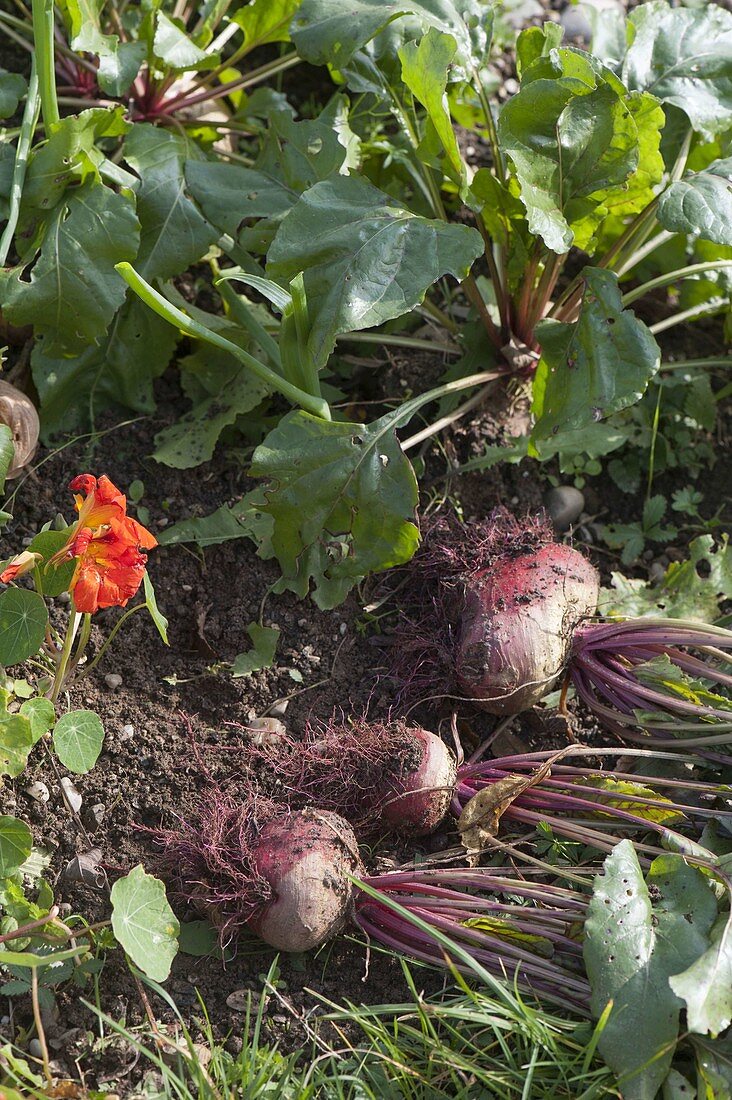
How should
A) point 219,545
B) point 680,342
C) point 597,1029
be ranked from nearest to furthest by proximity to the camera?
point 597,1029 < point 219,545 < point 680,342

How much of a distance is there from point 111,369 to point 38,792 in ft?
3.72

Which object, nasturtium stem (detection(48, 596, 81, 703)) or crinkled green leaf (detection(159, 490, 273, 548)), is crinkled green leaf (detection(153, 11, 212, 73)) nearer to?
crinkled green leaf (detection(159, 490, 273, 548))

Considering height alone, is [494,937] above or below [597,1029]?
below

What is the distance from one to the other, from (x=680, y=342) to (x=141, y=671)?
1945 mm

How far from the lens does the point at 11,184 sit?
244 centimetres

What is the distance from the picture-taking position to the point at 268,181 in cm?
261

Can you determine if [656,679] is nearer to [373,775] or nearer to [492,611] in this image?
[492,611]

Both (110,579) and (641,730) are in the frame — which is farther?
(641,730)

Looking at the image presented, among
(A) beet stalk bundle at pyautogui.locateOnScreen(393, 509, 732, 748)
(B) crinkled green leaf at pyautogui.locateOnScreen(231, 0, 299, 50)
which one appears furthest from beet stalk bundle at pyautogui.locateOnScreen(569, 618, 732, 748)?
(B) crinkled green leaf at pyautogui.locateOnScreen(231, 0, 299, 50)

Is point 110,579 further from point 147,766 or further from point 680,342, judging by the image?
point 680,342

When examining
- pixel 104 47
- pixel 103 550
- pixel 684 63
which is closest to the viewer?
pixel 103 550

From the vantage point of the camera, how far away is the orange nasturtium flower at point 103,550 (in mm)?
1947

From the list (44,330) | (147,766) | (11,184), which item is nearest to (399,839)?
(147,766)

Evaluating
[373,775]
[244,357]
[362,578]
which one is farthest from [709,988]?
[244,357]
